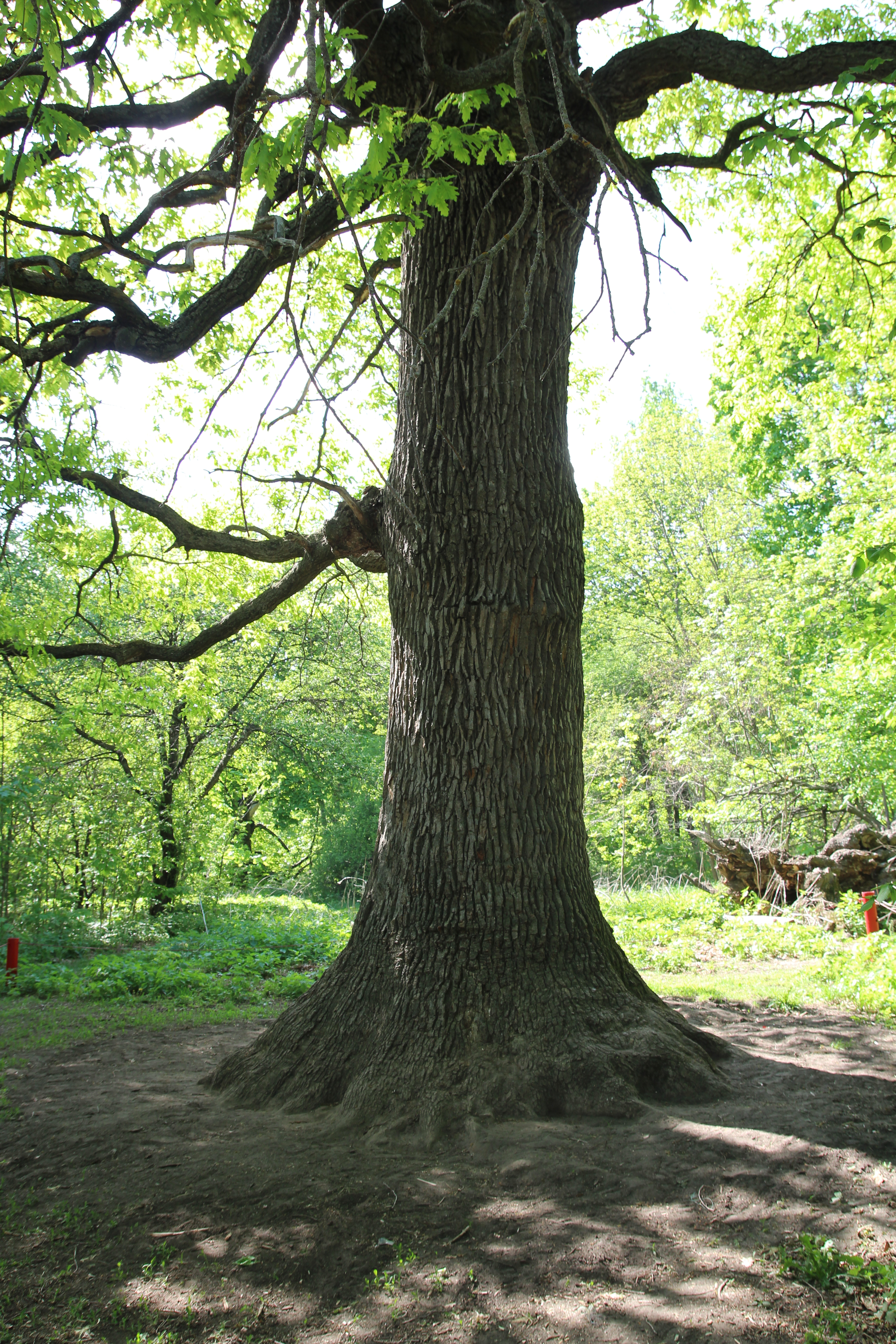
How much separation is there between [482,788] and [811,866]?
883 cm

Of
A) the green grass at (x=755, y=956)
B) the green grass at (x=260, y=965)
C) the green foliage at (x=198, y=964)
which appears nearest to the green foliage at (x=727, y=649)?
the green grass at (x=755, y=956)

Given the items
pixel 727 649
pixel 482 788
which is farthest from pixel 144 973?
pixel 727 649

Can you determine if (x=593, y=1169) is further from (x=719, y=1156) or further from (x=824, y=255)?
(x=824, y=255)

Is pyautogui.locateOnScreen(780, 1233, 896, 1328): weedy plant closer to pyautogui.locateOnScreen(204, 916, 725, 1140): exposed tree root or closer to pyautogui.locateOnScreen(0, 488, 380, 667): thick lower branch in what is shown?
pyautogui.locateOnScreen(204, 916, 725, 1140): exposed tree root

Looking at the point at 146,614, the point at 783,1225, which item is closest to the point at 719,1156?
the point at 783,1225

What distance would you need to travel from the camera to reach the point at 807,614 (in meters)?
12.4

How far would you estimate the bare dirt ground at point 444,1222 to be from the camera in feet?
7.16

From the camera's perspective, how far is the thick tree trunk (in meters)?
3.47

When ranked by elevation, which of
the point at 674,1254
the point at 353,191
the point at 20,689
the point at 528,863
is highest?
the point at 353,191

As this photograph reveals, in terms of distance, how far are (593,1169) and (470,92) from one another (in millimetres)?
4347

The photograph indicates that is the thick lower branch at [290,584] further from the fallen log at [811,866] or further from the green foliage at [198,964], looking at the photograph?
the fallen log at [811,866]

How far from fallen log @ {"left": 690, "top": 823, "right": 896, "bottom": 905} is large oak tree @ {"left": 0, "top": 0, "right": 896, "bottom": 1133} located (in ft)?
24.1

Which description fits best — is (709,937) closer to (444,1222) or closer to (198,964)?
(198,964)

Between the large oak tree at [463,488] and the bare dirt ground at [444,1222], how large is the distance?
0.34 meters
